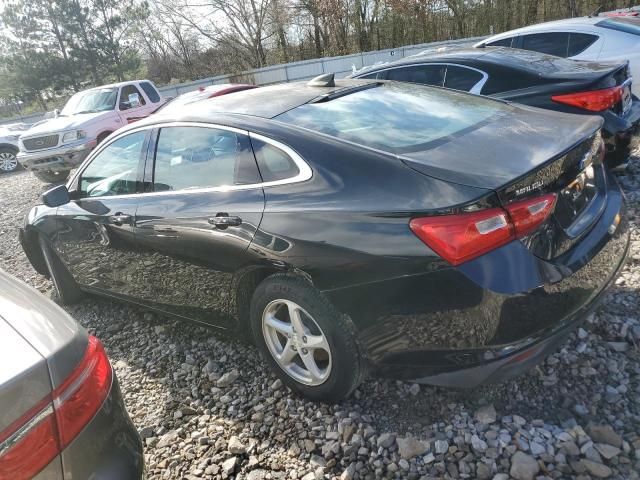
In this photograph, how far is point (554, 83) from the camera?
4.25 metres

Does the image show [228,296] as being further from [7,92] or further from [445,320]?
[7,92]

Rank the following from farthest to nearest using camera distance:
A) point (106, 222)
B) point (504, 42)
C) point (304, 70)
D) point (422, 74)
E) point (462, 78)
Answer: point (304, 70), point (504, 42), point (422, 74), point (462, 78), point (106, 222)

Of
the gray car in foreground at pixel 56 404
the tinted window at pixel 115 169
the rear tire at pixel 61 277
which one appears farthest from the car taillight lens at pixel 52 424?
the rear tire at pixel 61 277

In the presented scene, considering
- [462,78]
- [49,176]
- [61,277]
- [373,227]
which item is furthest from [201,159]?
[49,176]

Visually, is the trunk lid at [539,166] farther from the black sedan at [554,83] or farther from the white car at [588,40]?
the white car at [588,40]

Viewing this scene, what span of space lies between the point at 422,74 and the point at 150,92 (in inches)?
329

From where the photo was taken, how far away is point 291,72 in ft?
77.0

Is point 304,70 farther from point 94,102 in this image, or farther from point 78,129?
point 78,129

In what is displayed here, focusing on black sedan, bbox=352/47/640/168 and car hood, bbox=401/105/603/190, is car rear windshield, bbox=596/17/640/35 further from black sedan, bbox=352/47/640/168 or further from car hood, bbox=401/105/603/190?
car hood, bbox=401/105/603/190

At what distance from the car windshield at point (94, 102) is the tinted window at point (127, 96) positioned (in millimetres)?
144

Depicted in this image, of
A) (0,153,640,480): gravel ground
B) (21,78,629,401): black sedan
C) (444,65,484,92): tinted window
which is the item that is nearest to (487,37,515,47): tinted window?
A: (444,65,484,92): tinted window

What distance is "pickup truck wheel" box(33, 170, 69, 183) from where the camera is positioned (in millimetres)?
9849

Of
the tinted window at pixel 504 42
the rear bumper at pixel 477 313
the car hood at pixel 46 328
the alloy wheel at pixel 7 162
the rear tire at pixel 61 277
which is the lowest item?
the alloy wheel at pixel 7 162

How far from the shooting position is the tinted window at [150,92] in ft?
37.5
